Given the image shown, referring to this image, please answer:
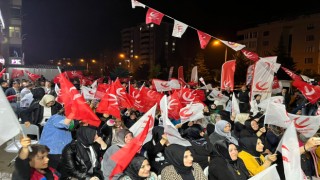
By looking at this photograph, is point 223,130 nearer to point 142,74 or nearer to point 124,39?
point 142,74

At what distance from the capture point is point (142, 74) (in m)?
73.9

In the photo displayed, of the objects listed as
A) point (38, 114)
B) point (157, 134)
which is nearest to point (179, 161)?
point (157, 134)

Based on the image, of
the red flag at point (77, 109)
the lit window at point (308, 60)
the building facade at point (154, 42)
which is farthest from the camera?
the building facade at point (154, 42)

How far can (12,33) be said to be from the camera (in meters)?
53.8

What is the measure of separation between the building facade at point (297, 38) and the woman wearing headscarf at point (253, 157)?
2043 inches

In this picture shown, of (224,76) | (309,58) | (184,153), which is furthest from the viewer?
(309,58)

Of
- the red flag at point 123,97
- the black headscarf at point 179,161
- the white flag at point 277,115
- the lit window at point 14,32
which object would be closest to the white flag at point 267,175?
the black headscarf at point 179,161

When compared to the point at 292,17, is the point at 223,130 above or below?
below

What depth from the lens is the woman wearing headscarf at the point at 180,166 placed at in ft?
13.1

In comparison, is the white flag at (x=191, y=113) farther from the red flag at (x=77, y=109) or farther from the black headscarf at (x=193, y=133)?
the red flag at (x=77, y=109)

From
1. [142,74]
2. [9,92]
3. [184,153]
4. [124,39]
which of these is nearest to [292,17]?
[142,74]

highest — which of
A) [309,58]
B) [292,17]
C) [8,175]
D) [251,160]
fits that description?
[292,17]

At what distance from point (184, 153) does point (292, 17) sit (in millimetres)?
64342

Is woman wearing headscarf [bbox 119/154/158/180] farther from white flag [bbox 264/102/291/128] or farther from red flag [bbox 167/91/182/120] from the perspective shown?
red flag [bbox 167/91/182/120]
